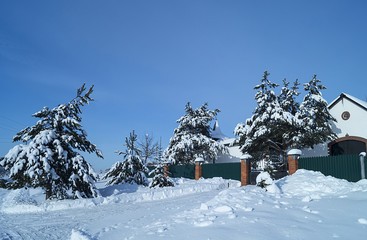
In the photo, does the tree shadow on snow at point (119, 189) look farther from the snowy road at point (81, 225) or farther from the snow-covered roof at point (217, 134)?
the snow-covered roof at point (217, 134)

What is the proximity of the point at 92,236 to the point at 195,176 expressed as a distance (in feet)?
55.4

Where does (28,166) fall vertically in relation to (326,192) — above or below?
above

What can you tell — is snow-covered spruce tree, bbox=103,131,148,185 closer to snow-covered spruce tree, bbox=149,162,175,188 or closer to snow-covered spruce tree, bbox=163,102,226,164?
snow-covered spruce tree, bbox=149,162,175,188

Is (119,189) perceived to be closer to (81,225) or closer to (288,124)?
(81,225)

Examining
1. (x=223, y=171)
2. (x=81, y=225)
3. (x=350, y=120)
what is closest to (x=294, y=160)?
(x=223, y=171)

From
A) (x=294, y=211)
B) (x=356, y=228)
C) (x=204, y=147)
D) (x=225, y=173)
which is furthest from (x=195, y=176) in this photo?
(x=356, y=228)

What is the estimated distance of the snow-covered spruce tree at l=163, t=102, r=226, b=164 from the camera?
2759 centimetres

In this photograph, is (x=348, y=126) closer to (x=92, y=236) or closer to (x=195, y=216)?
(x=195, y=216)

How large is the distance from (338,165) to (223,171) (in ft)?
29.5

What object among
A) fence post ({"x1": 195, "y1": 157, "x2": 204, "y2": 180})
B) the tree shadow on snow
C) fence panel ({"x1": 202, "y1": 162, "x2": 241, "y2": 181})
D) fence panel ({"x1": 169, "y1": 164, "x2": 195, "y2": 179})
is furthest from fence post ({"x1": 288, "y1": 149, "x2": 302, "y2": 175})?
fence panel ({"x1": 169, "y1": 164, "x2": 195, "y2": 179})

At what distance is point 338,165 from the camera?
12695mm

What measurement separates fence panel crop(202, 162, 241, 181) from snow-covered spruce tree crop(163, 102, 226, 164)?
5809mm

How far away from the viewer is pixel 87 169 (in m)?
12.0

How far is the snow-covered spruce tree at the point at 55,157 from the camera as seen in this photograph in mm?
10531
